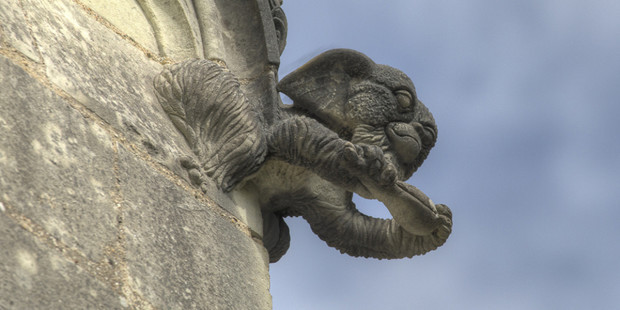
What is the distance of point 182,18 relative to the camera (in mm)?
4703

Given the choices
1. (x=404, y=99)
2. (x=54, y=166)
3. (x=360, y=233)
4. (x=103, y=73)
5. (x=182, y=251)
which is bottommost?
(x=54, y=166)

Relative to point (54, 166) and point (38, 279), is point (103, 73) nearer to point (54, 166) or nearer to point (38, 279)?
point (54, 166)

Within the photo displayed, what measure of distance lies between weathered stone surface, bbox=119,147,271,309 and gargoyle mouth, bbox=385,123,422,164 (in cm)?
81

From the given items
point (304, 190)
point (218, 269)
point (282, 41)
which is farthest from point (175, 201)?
point (282, 41)

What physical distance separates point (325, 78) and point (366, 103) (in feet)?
0.76

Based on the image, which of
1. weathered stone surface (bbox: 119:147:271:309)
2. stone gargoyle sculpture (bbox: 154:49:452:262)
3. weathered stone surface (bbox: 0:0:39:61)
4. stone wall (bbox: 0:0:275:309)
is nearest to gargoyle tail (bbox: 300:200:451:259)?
stone gargoyle sculpture (bbox: 154:49:452:262)

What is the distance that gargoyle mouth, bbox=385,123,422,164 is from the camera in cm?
451

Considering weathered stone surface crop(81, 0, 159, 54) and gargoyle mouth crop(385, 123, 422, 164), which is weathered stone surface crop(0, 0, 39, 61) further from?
gargoyle mouth crop(385, 123, 422, 164)

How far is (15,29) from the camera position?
11.2 ft

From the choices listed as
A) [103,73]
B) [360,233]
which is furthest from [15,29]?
[360,233]

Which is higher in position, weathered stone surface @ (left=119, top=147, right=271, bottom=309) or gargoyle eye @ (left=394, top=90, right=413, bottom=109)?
gargoyle eye @ (left=394, top=90, right=413, bottom=109)

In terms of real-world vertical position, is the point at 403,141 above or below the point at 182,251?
above

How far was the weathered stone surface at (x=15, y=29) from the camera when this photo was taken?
3.36 m

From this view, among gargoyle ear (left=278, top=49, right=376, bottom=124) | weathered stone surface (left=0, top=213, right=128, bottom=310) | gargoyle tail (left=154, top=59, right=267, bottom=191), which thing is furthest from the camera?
gargoyle ear (left=278, top=49, right=376, bottom=124)
